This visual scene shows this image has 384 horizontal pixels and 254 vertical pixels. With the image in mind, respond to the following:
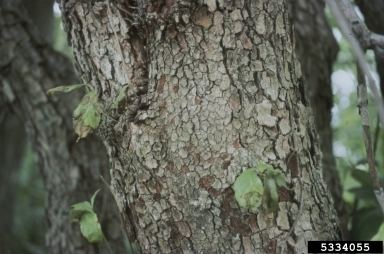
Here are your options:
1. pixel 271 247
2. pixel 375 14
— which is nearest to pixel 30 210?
pixel 375 14

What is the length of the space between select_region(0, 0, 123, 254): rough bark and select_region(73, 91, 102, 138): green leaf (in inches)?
36.7

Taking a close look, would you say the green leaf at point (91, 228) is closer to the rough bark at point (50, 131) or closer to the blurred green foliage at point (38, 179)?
the rough bark at point (50, 131)

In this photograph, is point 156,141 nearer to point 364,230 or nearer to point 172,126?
point 172,126

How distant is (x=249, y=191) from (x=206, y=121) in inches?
7.1

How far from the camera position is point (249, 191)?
1129 mm

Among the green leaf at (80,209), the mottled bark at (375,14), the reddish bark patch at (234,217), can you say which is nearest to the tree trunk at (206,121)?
the reddish bark patch at (234,217)

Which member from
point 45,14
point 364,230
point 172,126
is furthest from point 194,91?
point 45,14

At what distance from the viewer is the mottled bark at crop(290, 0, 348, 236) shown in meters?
2.22

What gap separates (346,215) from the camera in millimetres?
2189

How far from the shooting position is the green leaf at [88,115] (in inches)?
48.9

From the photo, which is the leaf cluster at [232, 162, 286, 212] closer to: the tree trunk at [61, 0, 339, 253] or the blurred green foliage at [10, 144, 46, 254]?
the tree trunk at [61, 0, 339, 253]

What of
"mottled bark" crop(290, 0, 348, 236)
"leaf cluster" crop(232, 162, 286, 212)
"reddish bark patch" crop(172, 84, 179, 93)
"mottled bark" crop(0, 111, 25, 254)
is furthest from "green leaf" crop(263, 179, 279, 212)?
"mottled bark" crop(0, 111, 25, 254)

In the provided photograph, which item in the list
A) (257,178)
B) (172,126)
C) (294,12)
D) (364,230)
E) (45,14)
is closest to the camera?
(257,178)

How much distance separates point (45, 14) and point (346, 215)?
1616 mm
